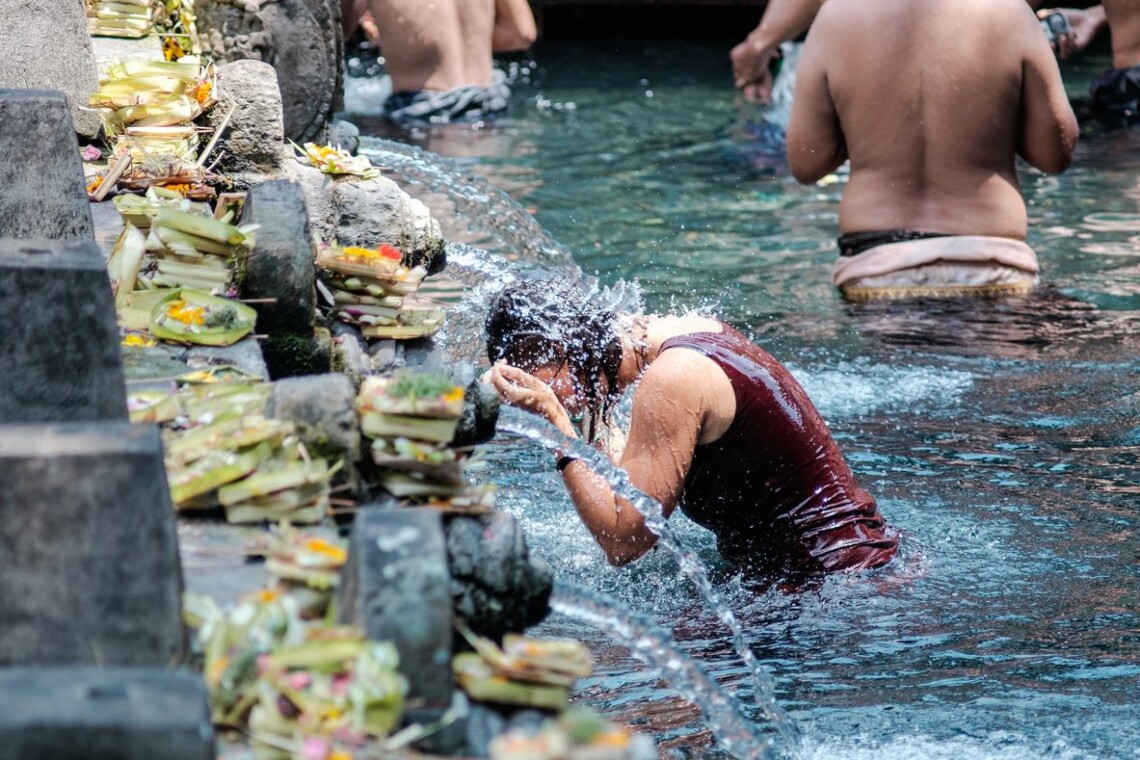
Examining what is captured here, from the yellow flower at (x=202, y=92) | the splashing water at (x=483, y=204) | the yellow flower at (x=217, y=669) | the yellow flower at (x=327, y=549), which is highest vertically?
the yellow flower at (x=202, y=92)

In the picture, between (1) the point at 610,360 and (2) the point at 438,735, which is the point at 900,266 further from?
(2) the point at 438,735

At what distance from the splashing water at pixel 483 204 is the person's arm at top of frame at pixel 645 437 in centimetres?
302

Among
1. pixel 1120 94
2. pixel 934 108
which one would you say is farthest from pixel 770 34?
pixel 1120 94

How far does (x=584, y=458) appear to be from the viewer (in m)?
3.59

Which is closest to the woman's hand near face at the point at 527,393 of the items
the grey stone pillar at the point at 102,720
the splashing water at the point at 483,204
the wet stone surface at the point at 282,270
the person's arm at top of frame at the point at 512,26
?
the wet stone surface at the point at 282,270

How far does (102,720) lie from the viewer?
1797 millimetres

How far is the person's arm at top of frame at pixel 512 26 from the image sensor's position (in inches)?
399

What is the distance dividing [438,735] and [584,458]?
1564 mm

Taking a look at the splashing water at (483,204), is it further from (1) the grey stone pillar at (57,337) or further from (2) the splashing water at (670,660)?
(1) the grey stone pillar at (57,337)

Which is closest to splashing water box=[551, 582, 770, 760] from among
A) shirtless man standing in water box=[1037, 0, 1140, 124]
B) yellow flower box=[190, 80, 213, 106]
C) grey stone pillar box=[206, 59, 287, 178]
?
grey stone pillar box=[206, 59, 287, 178]

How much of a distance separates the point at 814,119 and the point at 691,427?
3.36 m

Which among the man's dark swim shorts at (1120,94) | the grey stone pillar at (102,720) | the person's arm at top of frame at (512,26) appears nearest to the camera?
the grey stone pillar at (102,720)

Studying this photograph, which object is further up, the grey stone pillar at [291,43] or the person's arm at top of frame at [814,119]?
the grey stone pillar at [291,43]

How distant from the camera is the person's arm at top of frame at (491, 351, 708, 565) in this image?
3.56 m
